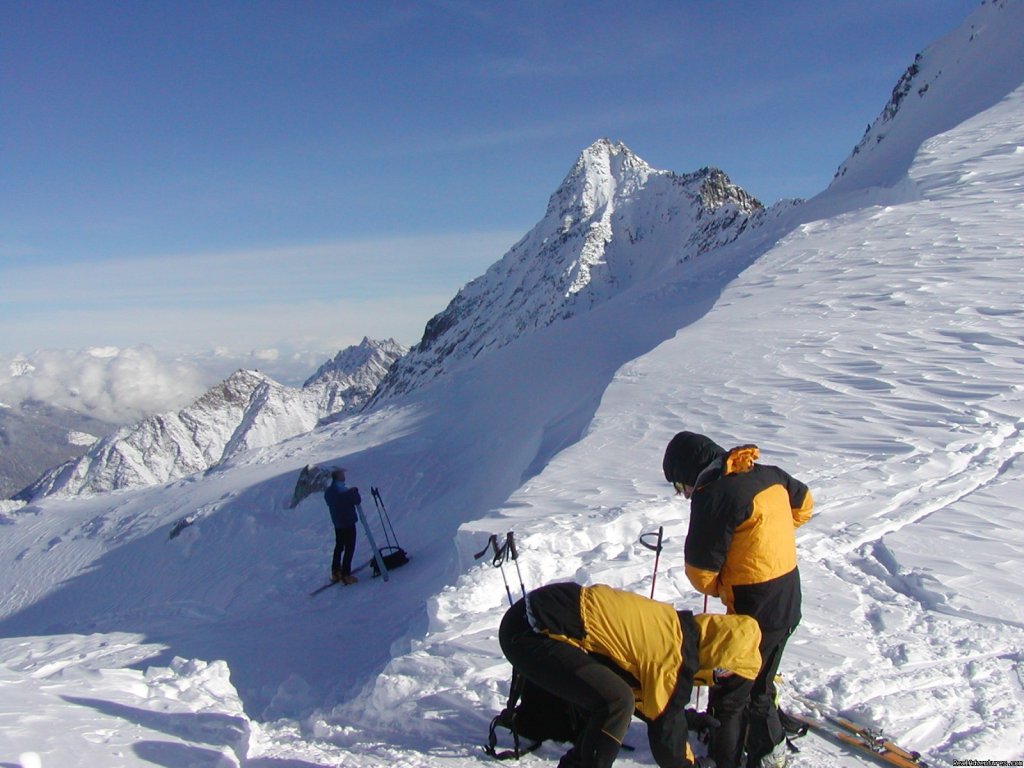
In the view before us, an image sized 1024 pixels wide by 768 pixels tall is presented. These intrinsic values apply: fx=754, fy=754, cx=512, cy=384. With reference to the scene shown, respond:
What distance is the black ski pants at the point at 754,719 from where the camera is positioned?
3615mm

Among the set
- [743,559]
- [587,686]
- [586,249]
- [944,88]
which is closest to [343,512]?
[743,559]

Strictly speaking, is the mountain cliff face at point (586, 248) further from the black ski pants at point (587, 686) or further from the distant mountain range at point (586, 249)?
the black ski pants at point (587, 686)

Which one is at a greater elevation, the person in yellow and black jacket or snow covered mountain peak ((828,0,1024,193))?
snow covered mountain peak ((828,0,1024,193))

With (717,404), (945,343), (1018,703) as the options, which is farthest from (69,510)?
(1018,703)

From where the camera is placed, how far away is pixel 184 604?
13.6 meters

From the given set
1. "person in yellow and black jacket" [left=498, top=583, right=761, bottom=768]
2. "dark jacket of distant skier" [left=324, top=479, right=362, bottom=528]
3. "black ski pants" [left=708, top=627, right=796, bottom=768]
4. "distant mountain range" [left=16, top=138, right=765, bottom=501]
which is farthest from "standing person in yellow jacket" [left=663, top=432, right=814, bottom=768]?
"distant mountain range" [left=16, top=138, right=765, bottom=501]

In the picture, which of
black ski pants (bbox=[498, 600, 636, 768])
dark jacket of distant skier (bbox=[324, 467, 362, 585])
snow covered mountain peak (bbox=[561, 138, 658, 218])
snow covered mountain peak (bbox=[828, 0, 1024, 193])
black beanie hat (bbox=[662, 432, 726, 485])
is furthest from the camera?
snow covered mountain peak (bbox=[561, 138, 658, 218])

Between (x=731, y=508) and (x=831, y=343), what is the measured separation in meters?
9.43

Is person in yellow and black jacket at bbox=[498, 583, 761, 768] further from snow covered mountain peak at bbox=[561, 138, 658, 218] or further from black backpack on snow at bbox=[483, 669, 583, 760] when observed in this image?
snow covered mountain peak at bbox=[561, 138, 658, 218]

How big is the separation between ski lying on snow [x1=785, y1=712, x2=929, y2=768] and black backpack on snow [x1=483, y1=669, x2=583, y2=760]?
1.33m

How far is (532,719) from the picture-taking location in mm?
3883

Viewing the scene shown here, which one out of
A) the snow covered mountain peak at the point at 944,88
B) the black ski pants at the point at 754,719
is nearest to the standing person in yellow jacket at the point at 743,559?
the black ski pants at the point at 754,719

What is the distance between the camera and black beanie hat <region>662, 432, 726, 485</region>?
145 inches

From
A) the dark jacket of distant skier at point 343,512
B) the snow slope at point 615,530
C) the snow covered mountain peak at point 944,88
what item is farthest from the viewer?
the snow covered mountain peak at point 944,88
